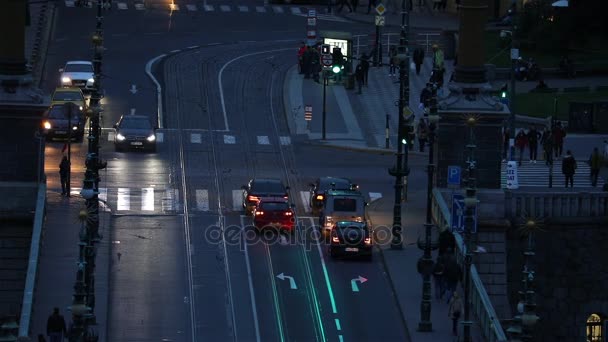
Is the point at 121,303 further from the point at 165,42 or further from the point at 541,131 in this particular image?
the point at 165,42

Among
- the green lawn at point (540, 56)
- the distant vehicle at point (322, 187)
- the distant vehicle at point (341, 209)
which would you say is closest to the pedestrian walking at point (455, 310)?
the distant vehicle at point (341, 209)

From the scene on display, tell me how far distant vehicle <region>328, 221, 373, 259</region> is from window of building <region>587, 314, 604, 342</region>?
8499 millimetres

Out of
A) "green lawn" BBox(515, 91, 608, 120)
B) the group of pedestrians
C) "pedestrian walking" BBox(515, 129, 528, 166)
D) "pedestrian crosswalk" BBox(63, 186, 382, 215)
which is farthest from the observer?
"green lawn" BBox(515, 91, 608, 120)

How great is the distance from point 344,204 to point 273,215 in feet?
7.93

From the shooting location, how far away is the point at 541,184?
219ft

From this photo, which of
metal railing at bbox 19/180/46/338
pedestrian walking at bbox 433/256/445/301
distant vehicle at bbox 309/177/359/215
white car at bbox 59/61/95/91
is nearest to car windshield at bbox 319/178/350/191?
distant vehicle at bbox 309/177/359/215

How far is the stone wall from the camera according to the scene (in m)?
61.5

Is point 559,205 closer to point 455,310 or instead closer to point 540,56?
point 455,310

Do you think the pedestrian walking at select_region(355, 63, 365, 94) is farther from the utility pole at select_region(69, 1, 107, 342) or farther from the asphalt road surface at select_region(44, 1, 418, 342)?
the utility pole at select_region(69, 1, 107, 342)

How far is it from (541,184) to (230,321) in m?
17.6

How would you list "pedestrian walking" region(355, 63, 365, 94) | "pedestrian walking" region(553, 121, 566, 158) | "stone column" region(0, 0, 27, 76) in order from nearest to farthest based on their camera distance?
"stone column" region(0, 0, 27, 76)
"pedestrian walking" region(553, 121, 566, 158)
"pedestrian walking" region(355, 63, 365, 94)

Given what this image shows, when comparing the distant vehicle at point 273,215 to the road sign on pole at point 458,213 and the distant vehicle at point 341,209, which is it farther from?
the road sign on pole at point 458,213

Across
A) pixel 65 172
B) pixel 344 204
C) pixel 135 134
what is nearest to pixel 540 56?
pixel 135 134

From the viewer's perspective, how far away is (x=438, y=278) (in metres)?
54.6
